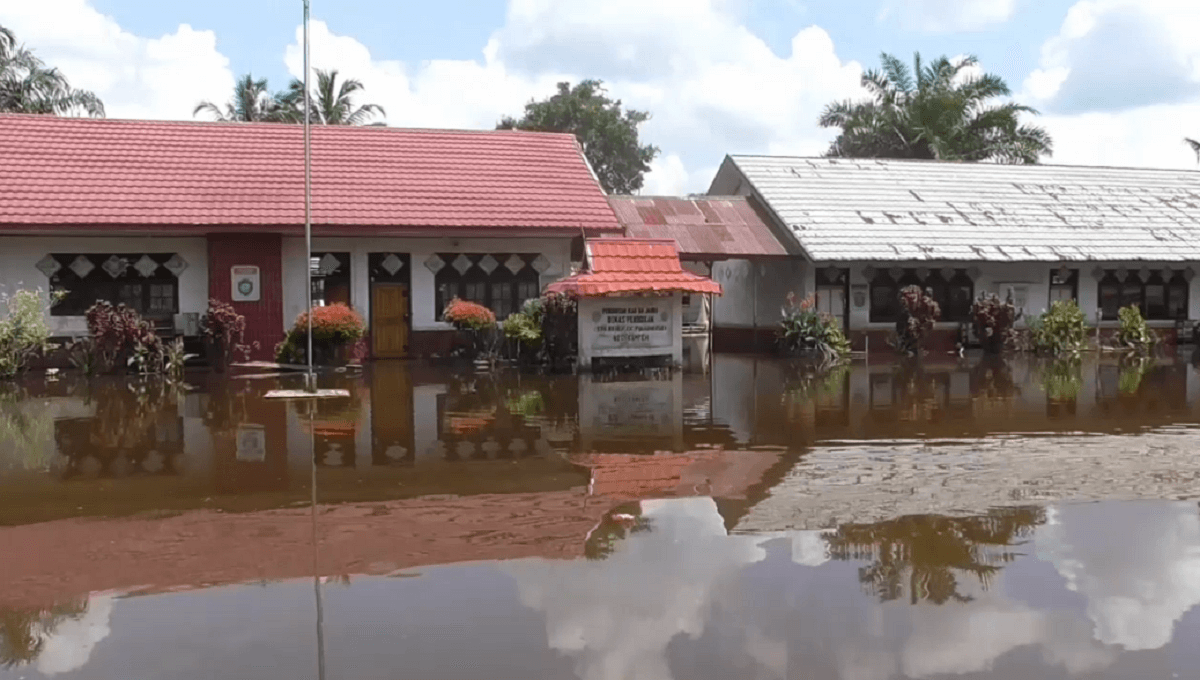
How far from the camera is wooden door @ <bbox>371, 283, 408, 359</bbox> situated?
66.5ft

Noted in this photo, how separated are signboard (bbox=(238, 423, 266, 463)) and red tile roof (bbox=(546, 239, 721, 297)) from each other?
692 cm

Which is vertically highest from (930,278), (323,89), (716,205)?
(323,89)

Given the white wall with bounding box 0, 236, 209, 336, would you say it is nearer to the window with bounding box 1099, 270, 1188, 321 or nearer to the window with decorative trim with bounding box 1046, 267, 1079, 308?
the window with decorative trim with bounding box 1046, 267, 1079, 308

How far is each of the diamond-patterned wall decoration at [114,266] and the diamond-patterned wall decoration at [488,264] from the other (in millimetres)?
6485

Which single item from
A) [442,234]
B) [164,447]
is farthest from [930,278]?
[164,447]

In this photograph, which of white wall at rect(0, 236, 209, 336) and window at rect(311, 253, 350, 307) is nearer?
white wall at rect(0, 236, 209, 336)

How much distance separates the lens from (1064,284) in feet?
82.2

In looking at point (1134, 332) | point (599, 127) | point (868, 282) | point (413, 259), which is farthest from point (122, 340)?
point (599, 127)

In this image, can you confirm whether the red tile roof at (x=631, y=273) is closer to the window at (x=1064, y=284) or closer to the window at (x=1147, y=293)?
the window at (x=1064, y=284)

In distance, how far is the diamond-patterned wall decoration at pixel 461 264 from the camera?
2069 centimetres

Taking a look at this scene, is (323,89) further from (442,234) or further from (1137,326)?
(1137,326)

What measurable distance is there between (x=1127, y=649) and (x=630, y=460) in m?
4.88

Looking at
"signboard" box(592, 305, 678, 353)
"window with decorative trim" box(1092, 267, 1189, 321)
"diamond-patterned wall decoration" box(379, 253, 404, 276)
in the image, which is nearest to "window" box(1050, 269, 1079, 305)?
"window with decorative trim" box(1092, 267, 1189, 321)

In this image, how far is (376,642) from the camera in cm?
479
